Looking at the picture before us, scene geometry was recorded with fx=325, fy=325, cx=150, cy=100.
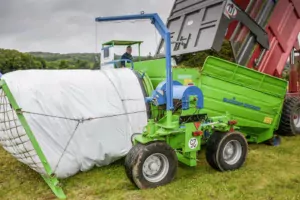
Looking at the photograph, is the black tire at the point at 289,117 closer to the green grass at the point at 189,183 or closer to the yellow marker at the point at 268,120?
the yellow marker at the point at 268,120

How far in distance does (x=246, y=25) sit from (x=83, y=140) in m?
3.86

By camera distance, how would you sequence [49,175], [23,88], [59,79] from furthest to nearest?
[59,79] < [23,88] < [49,175]

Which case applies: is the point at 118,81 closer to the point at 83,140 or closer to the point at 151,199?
the point at 83,140

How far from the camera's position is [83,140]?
483 cm

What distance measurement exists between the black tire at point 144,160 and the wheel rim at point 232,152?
0.98 metres

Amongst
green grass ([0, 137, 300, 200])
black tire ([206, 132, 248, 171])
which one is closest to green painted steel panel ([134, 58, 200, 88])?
black tire ([206, 132, 248, 171])

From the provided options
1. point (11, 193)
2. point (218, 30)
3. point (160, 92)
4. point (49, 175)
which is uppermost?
point (218, 30)

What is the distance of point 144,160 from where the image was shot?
403 cm

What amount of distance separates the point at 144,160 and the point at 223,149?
52.2 inches

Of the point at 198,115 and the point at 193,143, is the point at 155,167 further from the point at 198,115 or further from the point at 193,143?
the point at 198,115

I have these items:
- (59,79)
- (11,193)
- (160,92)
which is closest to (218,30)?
(160,92)

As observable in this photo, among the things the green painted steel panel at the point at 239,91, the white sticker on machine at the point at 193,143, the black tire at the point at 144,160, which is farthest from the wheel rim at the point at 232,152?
the black tire at the point at 144,160

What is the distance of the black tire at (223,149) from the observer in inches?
184

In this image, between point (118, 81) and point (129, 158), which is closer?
point (129, 158)
